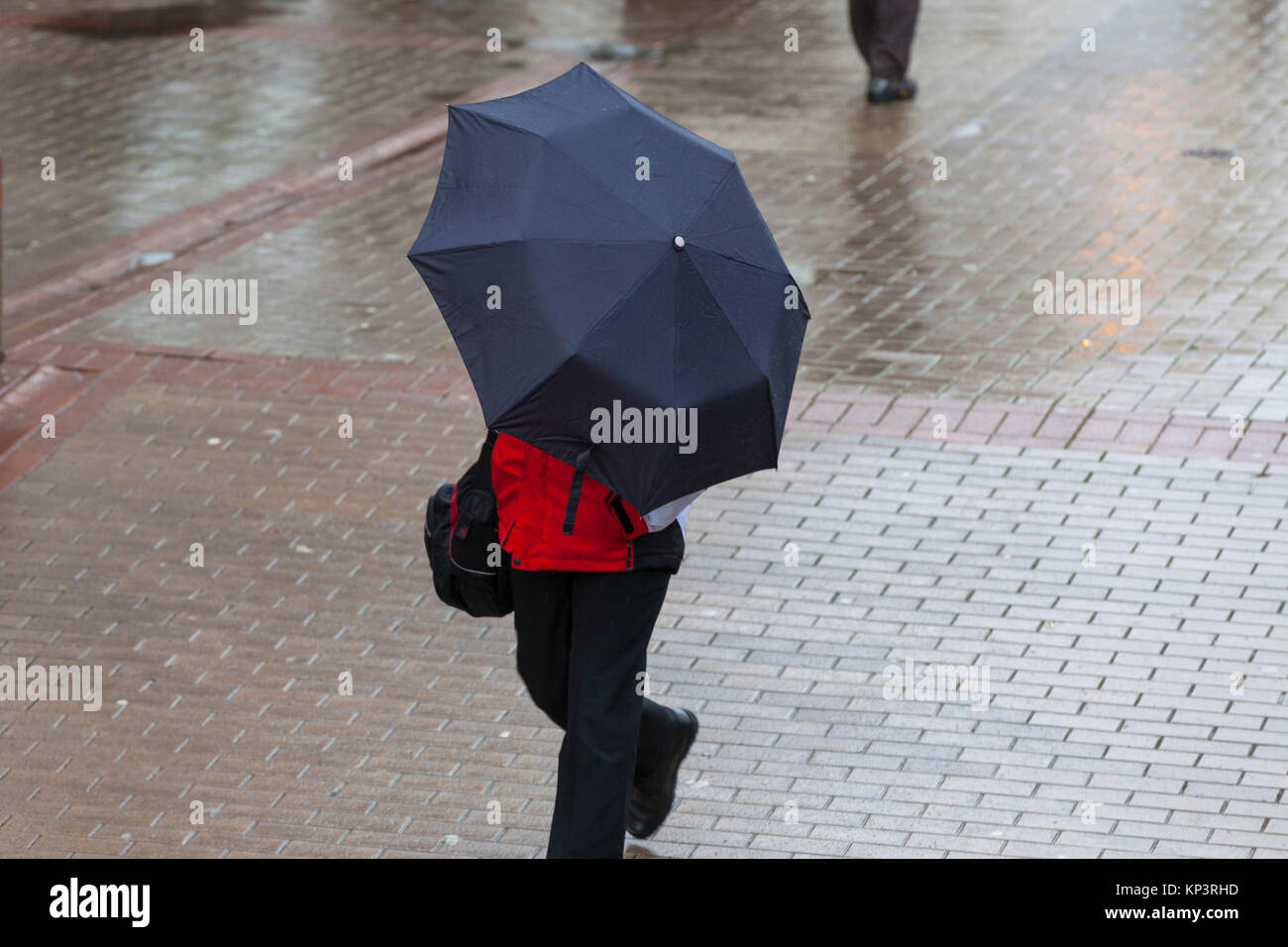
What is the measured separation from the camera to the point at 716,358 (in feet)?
13.7

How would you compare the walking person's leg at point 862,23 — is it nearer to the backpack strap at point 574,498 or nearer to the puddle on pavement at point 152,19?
the puddle on pavement at point 152,19

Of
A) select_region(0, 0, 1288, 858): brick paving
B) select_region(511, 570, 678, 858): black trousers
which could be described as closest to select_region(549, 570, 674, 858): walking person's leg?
select_region(511, 570, 678, 858): black trousers

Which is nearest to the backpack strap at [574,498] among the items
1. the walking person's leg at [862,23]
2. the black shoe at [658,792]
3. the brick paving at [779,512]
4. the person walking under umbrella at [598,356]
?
the person walking under umbrella at [598,356]

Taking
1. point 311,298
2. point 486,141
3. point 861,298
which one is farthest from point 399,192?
point 486,141

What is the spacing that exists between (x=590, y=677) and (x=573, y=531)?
1.38 ft

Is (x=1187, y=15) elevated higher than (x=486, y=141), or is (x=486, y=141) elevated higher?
(x=486, y=141)

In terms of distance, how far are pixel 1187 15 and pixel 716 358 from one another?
499 inches

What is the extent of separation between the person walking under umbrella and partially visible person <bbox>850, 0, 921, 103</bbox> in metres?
9.01

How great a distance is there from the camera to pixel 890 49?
43.1 ft

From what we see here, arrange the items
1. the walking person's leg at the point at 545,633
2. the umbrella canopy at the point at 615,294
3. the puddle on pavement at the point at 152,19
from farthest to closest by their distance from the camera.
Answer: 1. the puddle on pavement at the point at 152,19
2. the walking person's leg at the point at 545,633
3. the umbrella canopy at the point at 615,294

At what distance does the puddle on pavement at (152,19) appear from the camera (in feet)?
52.2

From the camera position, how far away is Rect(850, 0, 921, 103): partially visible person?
43.2 ft

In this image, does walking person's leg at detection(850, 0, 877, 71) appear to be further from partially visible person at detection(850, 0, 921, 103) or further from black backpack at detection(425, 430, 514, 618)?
black backpack at detection(425, 430, 514, 618)

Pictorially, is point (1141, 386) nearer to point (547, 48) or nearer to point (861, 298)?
point (861, 298)
